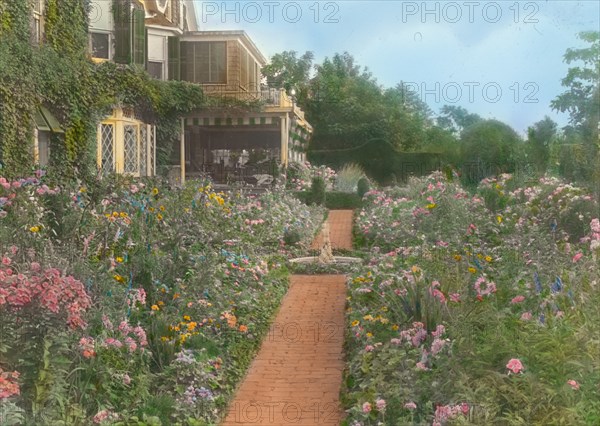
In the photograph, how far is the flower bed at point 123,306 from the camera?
5.49 m

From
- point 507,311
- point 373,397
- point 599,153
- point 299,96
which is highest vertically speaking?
point 299,96

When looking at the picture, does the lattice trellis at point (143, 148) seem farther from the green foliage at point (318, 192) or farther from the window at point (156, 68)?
the window at point (156, 68)

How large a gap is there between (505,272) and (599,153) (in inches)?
170

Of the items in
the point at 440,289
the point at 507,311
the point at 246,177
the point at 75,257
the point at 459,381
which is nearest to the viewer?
the point at 459,381

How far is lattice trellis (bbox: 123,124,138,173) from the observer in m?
21.1

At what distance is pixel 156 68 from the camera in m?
27.2

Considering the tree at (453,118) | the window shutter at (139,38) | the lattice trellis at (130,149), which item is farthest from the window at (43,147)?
the tree at (453,118)

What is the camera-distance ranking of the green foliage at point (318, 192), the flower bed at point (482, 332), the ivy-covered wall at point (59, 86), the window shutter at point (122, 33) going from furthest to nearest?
the window shutter at point (122, 33) < the green foliage at point (318, 192) < the ivy-covered wall at point (59, 86) < the flower bed at point (482, 332)

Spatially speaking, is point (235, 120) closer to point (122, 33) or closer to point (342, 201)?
point (342, 201)

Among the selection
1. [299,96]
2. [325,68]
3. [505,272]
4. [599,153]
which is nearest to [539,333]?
[505,272]

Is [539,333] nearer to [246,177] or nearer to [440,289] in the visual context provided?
[440,289]

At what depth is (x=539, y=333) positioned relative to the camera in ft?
18.6

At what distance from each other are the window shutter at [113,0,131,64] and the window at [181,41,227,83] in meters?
5.32

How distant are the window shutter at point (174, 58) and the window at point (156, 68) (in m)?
0.34
